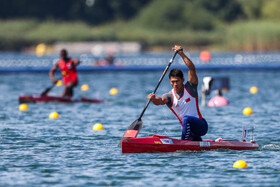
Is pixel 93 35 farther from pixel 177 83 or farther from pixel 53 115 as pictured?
pixel 177 83

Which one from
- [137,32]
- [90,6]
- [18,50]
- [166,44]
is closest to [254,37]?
[166,44]

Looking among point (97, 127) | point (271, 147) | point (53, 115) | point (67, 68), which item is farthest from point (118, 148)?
point (67, 68)

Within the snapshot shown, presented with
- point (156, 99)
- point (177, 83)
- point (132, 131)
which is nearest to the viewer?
point (156, 99)

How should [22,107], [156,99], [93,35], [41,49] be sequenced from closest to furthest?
[156,99]
[22,107]
[41,49]
[93,35]

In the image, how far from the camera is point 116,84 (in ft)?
108

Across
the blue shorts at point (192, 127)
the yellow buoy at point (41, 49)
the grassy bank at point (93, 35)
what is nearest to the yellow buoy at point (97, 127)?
the blue shorts at point (192, 127)

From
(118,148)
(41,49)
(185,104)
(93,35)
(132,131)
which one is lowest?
(118,148)

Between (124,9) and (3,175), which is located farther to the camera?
(124,9)

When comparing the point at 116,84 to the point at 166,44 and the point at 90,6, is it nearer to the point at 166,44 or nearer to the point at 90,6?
the point at 166,44

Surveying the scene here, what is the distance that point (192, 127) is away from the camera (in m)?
12.7

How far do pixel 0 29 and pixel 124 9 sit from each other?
2541 cm

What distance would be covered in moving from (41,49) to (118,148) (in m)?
57.9

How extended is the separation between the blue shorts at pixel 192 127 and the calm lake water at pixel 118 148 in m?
0.33

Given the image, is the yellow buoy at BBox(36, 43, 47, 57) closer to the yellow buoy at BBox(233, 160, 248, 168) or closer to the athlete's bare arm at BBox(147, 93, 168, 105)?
the athlete's bare arm at BBox(147, 93, 168, 105)
